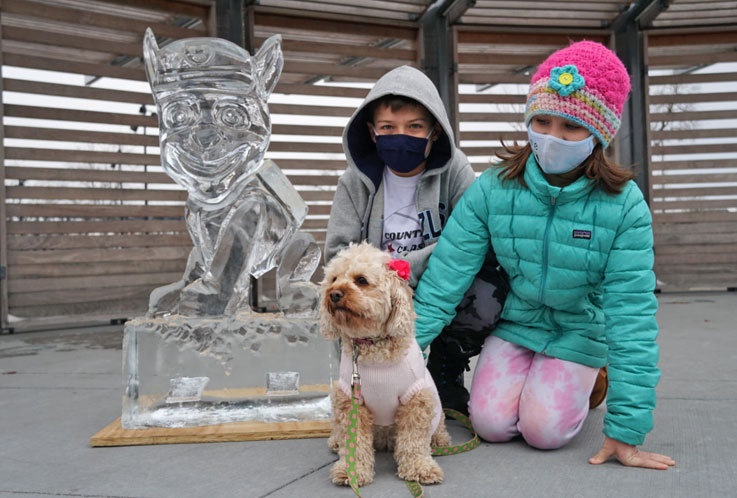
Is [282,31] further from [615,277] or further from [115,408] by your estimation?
[615,277]

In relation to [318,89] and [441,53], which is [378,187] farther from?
[441,53]

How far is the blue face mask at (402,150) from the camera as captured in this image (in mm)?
2594

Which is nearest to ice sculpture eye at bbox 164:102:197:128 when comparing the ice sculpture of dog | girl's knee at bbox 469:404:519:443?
the ice sculpture of dog

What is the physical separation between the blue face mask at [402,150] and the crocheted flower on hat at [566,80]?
610 mm

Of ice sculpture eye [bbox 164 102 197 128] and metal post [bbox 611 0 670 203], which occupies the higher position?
metal post [bbox 611 0 670 203]

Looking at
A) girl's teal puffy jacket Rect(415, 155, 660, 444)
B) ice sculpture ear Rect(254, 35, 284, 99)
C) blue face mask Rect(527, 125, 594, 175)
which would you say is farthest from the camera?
ice sculpture ear Rect(254, 35, 284, 99)

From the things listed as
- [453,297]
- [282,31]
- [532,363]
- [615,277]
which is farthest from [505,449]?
[282,31]

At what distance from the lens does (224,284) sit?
9.14 ft

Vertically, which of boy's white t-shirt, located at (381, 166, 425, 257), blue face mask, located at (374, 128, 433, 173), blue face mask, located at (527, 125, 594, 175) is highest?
blue face mask, located at (374, 128, 433, 173)

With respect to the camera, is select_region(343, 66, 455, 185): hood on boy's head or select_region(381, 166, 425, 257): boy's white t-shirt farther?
select_region(381, 166, 425, 257): boy's white t-shirt

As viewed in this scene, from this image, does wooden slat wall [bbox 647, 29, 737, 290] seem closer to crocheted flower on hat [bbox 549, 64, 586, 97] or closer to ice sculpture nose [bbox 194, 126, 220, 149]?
crocheted flower on hat [bbox 549, 64, 586, 97]

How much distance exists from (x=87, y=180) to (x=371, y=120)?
4.40m

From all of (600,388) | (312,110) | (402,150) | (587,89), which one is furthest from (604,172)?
(312,110)

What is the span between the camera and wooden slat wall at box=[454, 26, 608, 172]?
25.4ft
